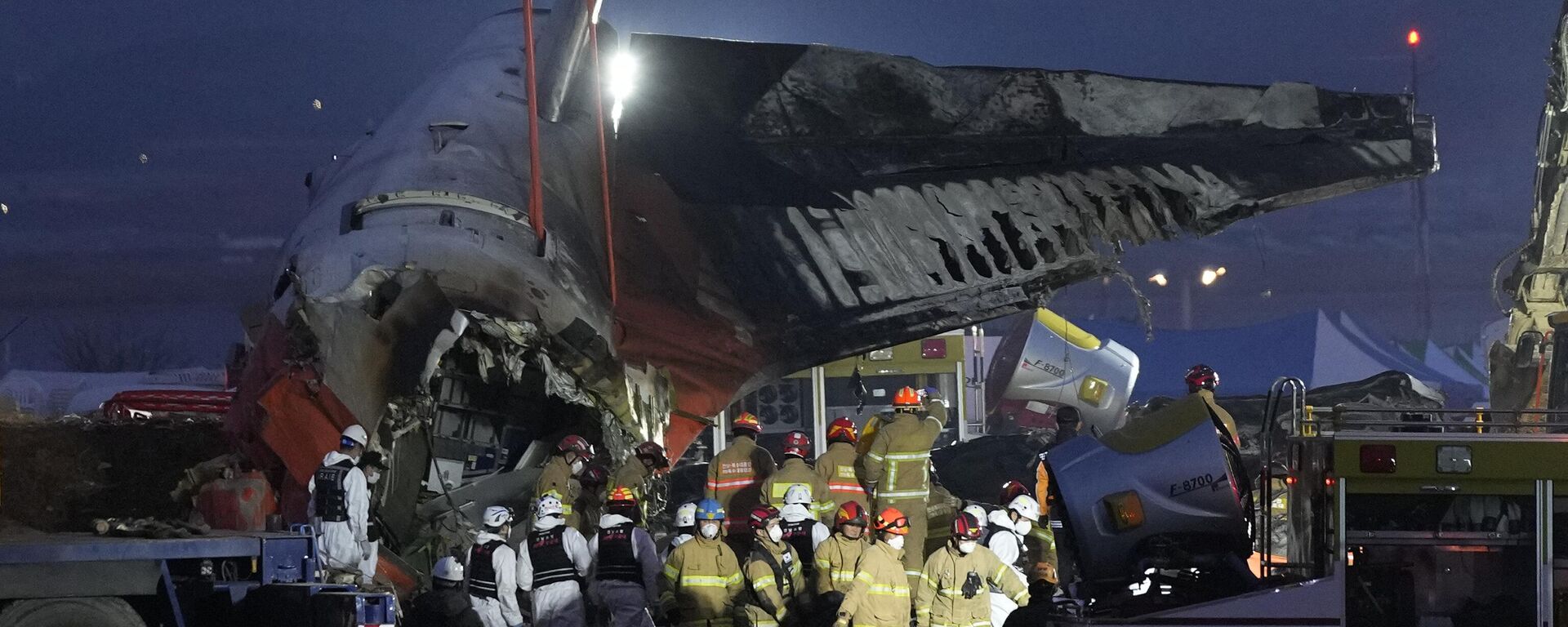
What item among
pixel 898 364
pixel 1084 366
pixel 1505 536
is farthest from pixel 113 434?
pixel 1505 536

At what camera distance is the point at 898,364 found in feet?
88.1

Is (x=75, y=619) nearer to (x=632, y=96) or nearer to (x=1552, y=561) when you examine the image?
(x=1552, y=561)

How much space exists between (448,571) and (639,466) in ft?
8.85

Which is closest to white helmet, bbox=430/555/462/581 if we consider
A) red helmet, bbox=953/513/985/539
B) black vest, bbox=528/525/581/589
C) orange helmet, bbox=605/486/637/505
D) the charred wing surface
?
black vest, bbox=528/525/581/589

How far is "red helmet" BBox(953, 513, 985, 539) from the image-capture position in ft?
34.9

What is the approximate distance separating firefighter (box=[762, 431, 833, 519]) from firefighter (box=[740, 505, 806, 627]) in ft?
3.96

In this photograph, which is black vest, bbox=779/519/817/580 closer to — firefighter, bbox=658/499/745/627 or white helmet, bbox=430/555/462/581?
firefighter, bbox=658/499/745/627

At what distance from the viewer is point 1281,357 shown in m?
35.3

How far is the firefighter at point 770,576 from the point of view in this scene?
11352mm

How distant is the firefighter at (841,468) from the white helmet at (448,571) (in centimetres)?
341

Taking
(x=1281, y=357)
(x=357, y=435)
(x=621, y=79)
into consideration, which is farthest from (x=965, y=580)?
(x=1281, y=357)

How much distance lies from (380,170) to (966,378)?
14083 mm

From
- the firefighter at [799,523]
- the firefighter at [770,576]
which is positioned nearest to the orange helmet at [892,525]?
the firefighter at [770,576]

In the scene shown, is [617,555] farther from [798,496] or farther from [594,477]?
[594,477]
